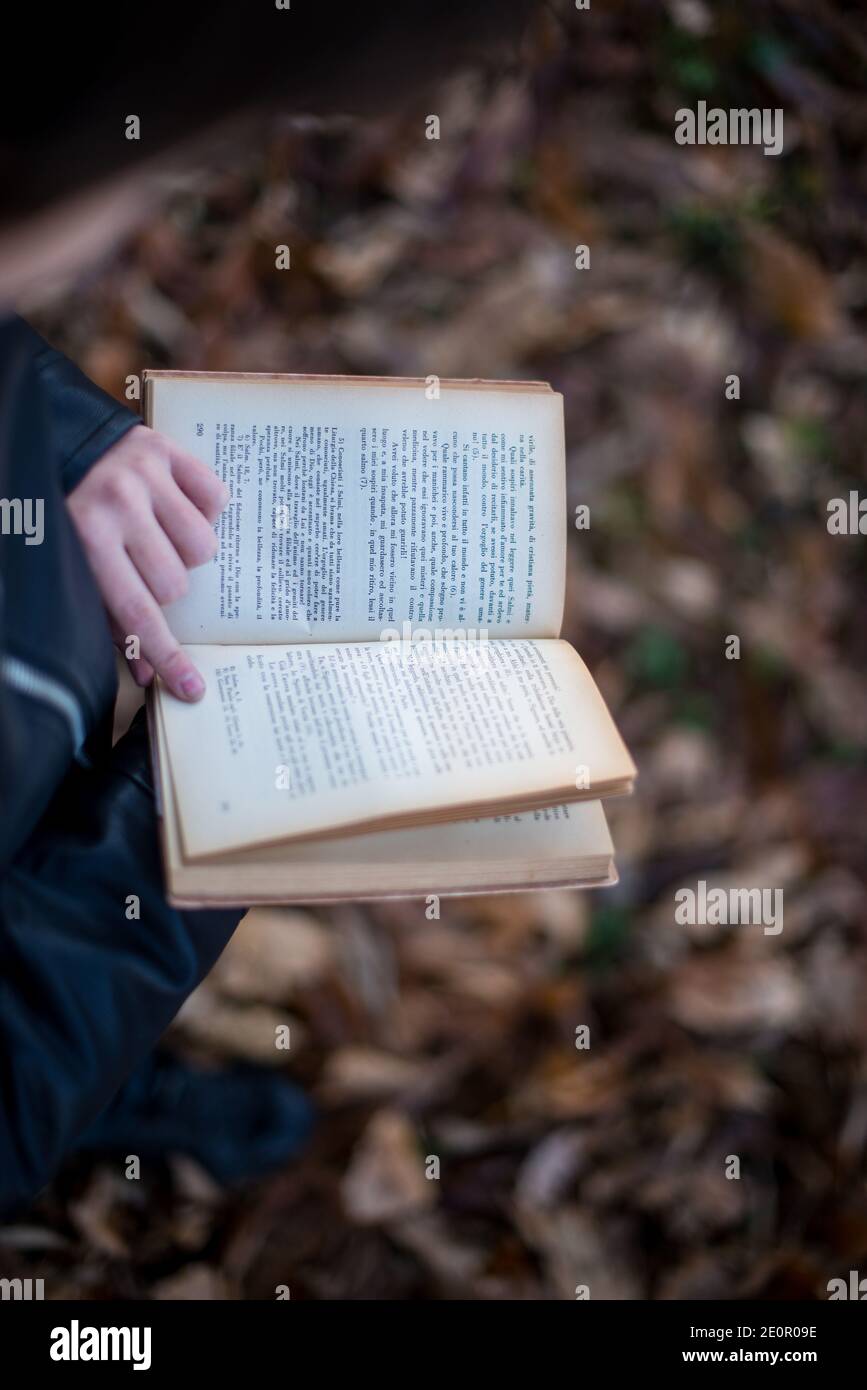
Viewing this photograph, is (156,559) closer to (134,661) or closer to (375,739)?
(134,661)

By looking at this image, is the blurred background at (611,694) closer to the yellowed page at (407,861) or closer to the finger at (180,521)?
the finger at (180,521)

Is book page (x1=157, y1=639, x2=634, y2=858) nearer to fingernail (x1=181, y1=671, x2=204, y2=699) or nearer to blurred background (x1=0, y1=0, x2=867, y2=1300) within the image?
fingernail (x1=181, y1=671, x2=204, y2=699)

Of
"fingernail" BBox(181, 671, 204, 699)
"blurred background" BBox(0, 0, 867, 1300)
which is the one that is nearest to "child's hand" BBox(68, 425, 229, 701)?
"fingernail" BBox(181, 671, 204, 699)

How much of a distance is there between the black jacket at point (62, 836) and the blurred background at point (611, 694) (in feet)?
1.37

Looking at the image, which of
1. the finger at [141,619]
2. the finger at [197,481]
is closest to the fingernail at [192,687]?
the finger at [141,619]

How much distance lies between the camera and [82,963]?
0.72 meters

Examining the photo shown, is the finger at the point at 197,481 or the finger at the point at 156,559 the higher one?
the finger at the point at 197,481

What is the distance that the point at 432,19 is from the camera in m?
0.41

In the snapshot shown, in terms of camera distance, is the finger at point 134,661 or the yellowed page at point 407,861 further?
the finger at point 134,661

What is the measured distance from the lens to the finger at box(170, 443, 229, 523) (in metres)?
0.79

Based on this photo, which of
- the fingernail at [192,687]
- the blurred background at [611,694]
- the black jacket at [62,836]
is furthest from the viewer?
the blurred background at [611,694]

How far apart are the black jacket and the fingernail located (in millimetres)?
53

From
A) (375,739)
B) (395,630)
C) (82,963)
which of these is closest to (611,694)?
(395,630)

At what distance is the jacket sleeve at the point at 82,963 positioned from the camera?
71 centimetres
